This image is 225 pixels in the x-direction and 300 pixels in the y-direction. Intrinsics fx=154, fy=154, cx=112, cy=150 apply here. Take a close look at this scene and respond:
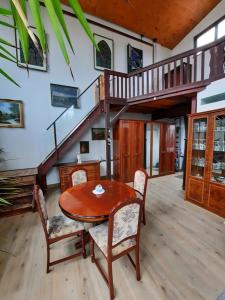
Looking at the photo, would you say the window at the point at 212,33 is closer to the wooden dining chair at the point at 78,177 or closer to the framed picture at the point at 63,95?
the framed picture at the point at 63,95

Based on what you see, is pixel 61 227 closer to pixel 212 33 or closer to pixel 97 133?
pixel 97 133

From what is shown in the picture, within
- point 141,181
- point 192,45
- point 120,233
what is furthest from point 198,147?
point 192,45

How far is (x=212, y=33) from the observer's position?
16.6 feet

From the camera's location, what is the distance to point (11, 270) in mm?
1813

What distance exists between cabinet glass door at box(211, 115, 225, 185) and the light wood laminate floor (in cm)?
79

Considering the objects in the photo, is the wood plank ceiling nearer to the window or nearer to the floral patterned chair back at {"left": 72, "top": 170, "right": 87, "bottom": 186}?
the window

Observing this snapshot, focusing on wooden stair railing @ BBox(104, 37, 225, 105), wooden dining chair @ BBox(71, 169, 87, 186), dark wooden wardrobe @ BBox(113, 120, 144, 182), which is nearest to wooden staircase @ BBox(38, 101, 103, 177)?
wooden stair railing @ BBox(104, 37, 225, 105)

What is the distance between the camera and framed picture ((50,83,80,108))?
14.2 ft

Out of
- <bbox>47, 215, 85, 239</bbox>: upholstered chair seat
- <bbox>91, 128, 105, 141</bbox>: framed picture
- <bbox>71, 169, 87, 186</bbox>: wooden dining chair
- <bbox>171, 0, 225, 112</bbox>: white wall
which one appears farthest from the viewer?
<bbox>91, 128, 105, 141</bbox>: framed picture

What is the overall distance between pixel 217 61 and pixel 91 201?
3404 millimetres

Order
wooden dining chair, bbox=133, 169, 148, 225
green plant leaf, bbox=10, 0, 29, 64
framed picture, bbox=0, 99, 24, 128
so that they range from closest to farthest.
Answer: green plant leaf, bbox=10, 0, 29, 64 < wooden dining chair, bbox=133, 169, 148, 225 < framed picture, bbox=0, 99, 24, 128

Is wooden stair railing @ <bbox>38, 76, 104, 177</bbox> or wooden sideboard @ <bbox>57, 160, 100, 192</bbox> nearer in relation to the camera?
wooden stair railing @ <bbox>38, 76, 104, 177</bbox>

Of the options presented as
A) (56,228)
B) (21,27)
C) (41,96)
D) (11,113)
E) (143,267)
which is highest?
(41,96)

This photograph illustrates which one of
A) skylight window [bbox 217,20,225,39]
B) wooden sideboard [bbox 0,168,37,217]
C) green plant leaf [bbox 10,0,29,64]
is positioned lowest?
wooden sideboard [bbox 0,168,37,217]
